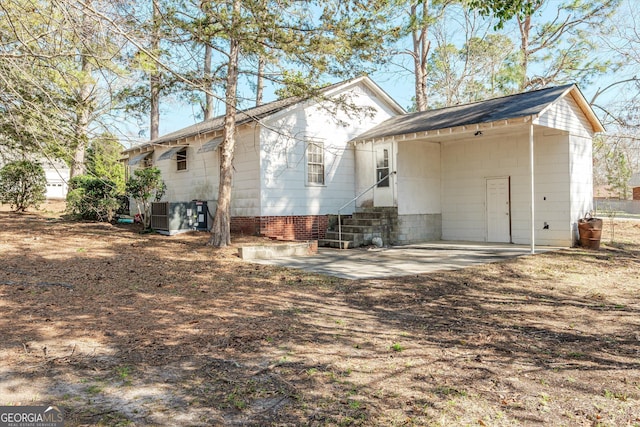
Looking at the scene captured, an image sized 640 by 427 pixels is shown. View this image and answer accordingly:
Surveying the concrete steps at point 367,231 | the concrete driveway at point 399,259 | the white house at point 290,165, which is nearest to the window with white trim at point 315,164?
the white house at point 290,165

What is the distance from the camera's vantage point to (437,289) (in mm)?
7199

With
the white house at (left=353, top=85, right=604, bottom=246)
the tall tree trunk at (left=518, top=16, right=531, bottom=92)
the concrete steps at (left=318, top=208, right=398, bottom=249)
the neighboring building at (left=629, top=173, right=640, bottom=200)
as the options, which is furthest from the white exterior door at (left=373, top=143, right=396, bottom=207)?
the neighboring building at (left=629, top=173, right=640, bottom=200)

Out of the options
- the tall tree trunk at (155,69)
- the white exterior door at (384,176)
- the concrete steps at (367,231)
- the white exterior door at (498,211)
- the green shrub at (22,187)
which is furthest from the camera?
the green shrub at (22,187)

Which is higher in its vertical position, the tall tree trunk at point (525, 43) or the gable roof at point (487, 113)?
the tall tree trunk at point (525, 43)

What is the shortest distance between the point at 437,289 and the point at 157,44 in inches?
282

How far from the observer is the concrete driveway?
8.84m

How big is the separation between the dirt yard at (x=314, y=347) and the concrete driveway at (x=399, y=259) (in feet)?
2.63

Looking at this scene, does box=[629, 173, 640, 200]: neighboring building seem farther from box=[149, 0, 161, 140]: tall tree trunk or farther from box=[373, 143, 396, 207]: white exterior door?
box=[149, 0, 161, 140]: tall tree trunk

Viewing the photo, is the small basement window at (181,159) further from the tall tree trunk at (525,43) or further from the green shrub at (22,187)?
the tall tree trunk at (525,43)

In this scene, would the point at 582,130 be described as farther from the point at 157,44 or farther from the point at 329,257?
the point at 157,44

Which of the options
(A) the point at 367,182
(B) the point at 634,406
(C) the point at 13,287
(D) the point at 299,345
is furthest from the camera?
(A) the point at 367,182

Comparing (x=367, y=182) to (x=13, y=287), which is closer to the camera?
(x=13, y=287)

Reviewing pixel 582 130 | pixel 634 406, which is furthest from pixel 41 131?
pixel 582 130

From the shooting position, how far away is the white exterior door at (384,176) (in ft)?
45.2
